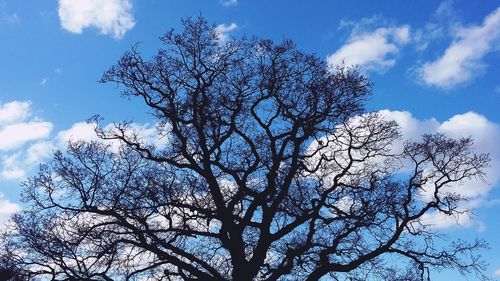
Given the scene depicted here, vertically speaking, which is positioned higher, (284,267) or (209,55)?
(209,55)

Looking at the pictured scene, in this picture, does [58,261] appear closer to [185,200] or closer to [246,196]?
[185,200]

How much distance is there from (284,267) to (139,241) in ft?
16.3

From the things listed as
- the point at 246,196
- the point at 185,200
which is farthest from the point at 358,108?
the point at 185,200

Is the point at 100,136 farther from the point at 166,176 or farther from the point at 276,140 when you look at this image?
the point at 276,140

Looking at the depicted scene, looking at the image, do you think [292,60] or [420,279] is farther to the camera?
[292,60]

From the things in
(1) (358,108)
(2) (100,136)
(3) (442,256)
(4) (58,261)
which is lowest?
(4) (58,261)

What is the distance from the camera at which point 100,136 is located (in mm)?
23344

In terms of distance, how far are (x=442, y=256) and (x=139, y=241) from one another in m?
10.4

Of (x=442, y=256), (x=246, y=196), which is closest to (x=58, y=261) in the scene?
(x=246, y=196)

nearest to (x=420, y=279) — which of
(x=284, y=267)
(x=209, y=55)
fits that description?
(x=284, y=267)

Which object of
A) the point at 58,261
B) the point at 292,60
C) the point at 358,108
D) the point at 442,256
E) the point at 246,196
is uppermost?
the point at 292,60

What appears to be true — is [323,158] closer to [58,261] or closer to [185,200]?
[185,200]

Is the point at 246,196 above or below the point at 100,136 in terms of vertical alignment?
below

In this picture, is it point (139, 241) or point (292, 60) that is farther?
point (292, 60)
